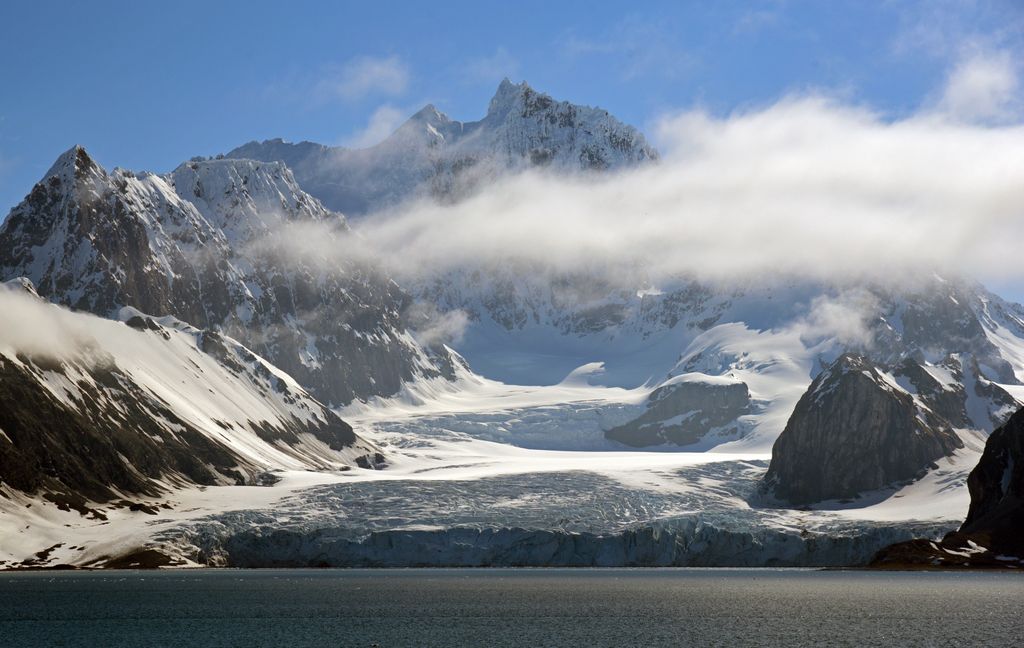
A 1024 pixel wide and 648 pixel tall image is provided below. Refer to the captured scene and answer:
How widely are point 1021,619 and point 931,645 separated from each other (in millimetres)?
20208

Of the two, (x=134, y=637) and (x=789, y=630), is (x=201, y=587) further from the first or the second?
(x=789, y=630)

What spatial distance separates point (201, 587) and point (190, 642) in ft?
→ 224

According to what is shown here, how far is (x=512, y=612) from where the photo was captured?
134 metres

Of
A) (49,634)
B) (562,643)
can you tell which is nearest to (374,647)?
(562,643)

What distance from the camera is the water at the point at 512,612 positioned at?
357ft

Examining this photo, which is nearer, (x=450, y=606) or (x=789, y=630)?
(x=789, y=630)

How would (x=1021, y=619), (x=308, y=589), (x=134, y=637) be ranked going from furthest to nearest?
1. (x=308, y=589)
2. (x=1021, y=619)
3. (x=134, y=637)

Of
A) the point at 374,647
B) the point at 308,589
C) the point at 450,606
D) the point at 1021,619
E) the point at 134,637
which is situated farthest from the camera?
the point at 308,589

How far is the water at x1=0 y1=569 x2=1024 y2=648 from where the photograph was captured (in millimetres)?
108688

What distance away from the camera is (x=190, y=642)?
10562 centimetres

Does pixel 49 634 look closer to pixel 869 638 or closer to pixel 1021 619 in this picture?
pixel 869 638

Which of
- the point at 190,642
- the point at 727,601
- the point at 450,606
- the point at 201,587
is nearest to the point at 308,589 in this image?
the point at 201,587

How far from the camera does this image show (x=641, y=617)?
128000mm

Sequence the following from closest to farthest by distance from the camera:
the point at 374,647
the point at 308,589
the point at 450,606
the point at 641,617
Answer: the point at 374,647 → the point at 641,617 → the point at 450,606 → the point at 308,589
